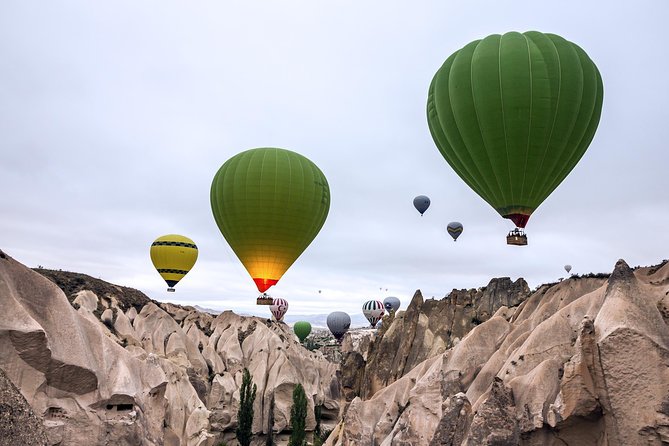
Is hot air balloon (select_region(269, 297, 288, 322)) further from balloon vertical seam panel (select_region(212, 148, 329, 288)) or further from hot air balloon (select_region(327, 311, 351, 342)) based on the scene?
balloon vertical seam panel (select_region(212, 148, 329, 288))

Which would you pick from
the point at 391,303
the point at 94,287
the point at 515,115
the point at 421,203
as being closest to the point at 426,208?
the point at 421,203

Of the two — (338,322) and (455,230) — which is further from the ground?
(455,230)

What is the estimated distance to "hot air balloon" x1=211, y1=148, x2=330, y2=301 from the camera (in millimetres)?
41500

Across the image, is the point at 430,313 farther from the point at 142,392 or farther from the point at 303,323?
the point at 303,323

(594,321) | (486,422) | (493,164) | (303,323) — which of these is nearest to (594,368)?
(594,321)

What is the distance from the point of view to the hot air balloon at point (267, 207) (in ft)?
136

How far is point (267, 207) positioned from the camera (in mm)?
41250

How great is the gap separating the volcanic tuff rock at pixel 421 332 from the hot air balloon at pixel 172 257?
111 feet

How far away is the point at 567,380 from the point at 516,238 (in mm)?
17402

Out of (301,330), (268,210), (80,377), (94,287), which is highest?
(268,210)

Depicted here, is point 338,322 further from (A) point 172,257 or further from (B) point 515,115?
(B) point 515,115

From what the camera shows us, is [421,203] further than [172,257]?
No

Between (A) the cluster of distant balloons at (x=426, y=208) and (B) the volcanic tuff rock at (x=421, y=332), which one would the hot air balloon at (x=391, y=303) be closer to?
(A) the cluster of distant balloons at (x=426, y=208)

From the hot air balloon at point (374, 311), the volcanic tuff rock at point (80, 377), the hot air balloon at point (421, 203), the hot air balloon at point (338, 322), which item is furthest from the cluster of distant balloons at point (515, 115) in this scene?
the hot air balloon at point (338, 322)
